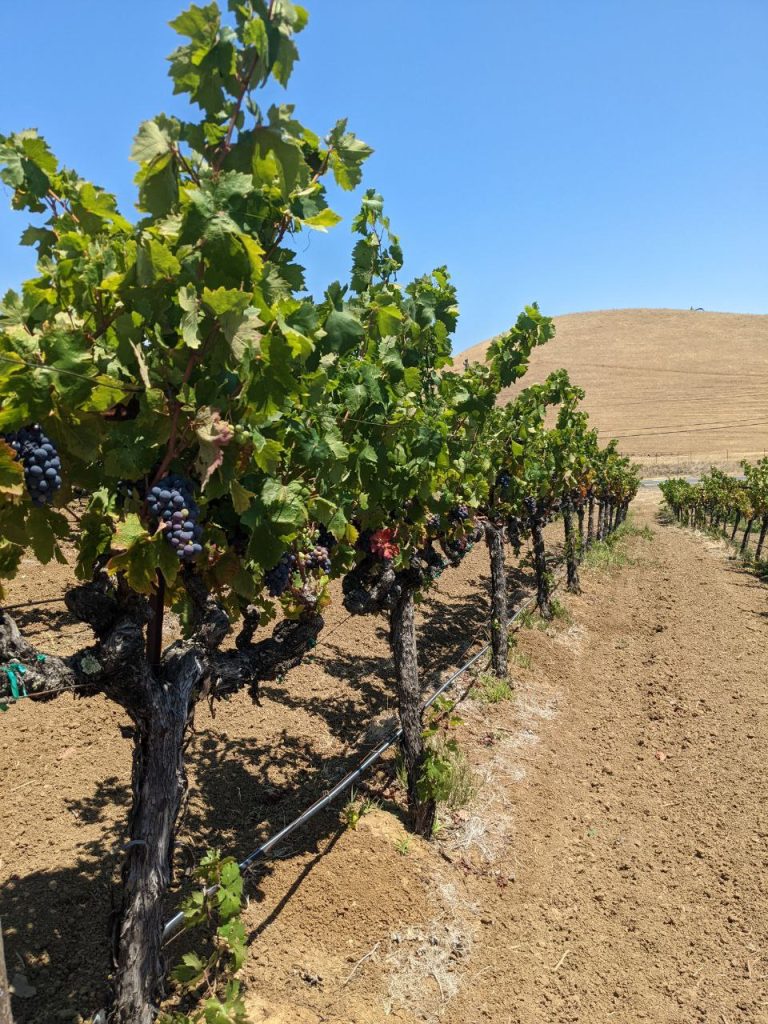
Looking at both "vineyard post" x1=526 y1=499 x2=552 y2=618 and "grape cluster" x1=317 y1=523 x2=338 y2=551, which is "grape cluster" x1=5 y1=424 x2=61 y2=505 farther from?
"vineyard post" x1=526 y1=499 x2=552 y2=618

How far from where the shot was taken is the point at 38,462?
7.04ft

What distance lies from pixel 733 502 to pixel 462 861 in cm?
2565

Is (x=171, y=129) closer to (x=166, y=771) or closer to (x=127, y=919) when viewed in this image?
(x=166, y=771)

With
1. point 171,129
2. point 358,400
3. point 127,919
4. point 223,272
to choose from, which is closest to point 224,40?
point 171,129

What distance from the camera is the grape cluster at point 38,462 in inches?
84.2

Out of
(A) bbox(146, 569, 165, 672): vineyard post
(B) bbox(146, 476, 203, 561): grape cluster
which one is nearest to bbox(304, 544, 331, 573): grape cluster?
(A) bbox(146, 569, 165, 672): vineyard post

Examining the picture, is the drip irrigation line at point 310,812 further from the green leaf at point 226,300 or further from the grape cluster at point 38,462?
the green leaf at point 226,300

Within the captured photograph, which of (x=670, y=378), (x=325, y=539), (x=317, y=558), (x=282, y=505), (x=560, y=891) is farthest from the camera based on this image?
(x=670, y=378)

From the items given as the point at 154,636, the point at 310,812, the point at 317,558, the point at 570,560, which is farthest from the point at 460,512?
the point at 570,560

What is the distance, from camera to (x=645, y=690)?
372 inches

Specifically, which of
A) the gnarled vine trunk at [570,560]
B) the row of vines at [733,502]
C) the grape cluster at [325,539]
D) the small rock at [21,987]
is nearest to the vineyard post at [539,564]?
the gnarled vine trunk at [570,560]

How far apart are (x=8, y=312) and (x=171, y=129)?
0.83 metres

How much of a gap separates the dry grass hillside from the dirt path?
154ft

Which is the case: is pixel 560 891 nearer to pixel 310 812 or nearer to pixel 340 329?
pixel 310 812
